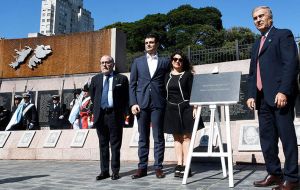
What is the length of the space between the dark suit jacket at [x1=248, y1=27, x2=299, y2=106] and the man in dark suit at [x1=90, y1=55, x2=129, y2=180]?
6.38ft

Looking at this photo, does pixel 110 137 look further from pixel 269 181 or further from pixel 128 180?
pixel 269 181

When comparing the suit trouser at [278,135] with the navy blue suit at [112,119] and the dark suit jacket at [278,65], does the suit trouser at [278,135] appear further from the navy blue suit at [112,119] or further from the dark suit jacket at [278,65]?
the navy blue suit at [112,119]

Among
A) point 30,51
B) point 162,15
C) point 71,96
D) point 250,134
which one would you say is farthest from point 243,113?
point 162,15

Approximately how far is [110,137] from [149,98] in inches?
31.8

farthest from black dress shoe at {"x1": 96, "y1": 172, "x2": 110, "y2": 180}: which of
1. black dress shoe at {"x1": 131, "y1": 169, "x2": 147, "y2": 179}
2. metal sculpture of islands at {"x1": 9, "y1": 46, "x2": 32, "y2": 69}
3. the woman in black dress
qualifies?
metal sculpture of islands at {"x1": 9, "y1": 46, "x2": 32, "y2": 69}

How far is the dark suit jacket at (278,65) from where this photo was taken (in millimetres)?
3766

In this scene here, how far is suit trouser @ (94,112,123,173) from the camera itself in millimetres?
5016

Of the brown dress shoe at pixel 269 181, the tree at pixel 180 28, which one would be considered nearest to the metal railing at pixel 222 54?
the brown dress shoe at pixel 269 181

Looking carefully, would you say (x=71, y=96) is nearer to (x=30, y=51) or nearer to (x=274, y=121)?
(x=30, y=51)

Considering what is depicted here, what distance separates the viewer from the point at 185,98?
503 centimetres

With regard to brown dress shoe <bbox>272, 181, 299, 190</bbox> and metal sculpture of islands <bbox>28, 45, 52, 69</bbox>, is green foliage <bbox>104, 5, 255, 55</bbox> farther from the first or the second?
brown dress shoe <bbox>272, 181, 299, 190</bbox>

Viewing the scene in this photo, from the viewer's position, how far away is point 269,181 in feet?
13.1

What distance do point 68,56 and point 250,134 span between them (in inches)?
378

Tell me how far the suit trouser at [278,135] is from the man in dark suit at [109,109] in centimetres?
203
